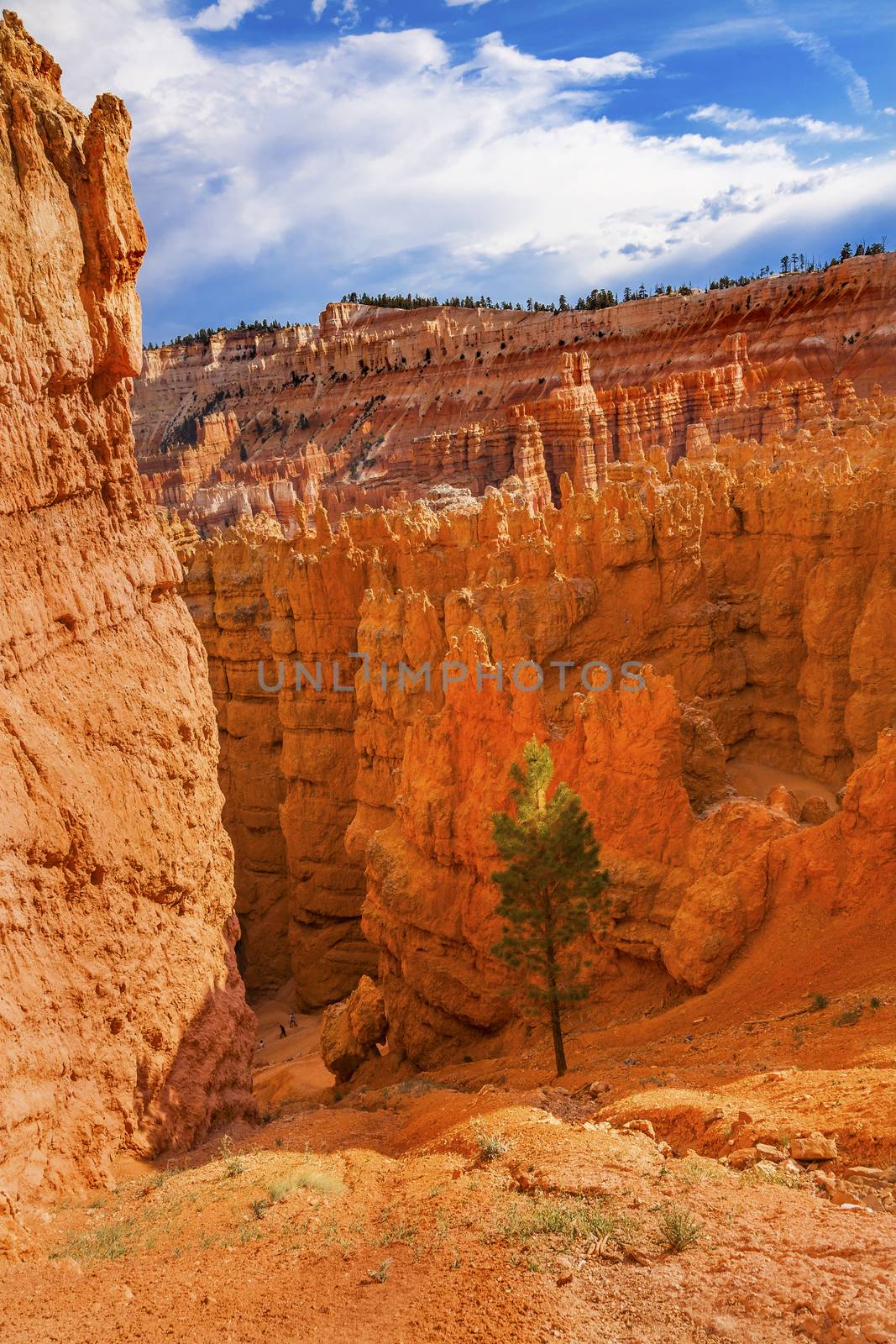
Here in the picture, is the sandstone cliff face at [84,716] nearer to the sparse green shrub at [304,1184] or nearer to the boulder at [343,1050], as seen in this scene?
the sparse green shrub at [304,1184]

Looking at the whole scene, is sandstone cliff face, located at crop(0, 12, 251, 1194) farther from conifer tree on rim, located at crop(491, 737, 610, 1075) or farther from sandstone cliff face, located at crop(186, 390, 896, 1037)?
sandstone cliff face, located at crop(186, 390, 896, 1037)

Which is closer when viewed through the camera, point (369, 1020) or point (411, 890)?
point (411, 890)

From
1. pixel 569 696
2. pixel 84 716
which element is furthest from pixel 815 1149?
A: pixel 569 696

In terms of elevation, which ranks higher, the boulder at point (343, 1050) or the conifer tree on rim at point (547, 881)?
the conifer tree on rim at point (547, 881)

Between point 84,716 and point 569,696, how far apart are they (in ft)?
33.9

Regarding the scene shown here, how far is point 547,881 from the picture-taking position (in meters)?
11.0

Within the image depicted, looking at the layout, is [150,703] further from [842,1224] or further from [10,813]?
[842,1224]

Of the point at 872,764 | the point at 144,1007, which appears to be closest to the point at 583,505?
the point at 872,764

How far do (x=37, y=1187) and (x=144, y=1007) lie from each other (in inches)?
67.6

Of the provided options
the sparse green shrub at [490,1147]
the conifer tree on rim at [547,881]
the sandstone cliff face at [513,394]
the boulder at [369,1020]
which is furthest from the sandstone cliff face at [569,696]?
the sandstone cliff face at [513,394]

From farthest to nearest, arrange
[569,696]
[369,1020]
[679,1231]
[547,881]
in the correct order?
[569,696], [369,1020], [547,881], [679,1231]

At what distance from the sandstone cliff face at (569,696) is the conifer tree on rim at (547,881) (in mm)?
1317

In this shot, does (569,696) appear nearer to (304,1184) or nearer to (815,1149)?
(304,1184)

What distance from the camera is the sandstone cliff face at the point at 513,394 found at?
48.1 m
